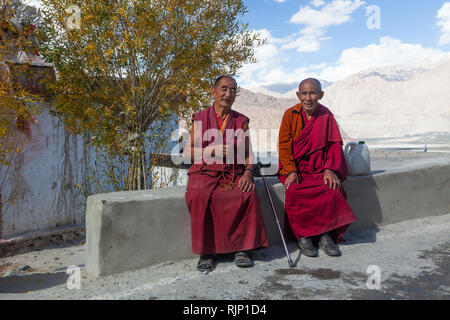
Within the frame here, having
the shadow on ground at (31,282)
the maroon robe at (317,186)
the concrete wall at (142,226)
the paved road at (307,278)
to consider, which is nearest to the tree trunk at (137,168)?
the shadow on ground at (31,282)

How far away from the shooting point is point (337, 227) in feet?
11.8

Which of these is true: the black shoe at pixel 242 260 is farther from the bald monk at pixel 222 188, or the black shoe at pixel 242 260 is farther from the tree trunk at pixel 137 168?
the tree trunk at pixel 137 168

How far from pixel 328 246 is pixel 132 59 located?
12.7 ft

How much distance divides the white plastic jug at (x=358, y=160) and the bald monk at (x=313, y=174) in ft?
1.69

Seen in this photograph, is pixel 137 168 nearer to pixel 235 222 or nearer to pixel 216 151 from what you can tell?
pixel 216 151

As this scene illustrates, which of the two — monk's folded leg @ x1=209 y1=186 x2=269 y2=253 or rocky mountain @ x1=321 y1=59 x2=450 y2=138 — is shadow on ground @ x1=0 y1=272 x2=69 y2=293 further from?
rocky mountain @ x1=321 y1=59 x2=450 y2=138

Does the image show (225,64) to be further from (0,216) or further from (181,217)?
(0,216)

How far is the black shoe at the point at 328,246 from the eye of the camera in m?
3.48

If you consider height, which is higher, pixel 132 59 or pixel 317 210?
pixel 132 59

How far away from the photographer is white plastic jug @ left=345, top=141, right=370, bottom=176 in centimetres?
432

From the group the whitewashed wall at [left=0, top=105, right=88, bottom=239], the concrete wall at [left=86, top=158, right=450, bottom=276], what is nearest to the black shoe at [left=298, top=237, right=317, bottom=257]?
the concrete wall at [left=86, top=158, right=450, bottom=276]

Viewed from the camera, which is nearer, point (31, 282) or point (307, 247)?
point (307, 247)

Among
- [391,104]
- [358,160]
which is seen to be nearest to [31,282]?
[358,160]

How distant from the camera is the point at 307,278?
293 centimetres
